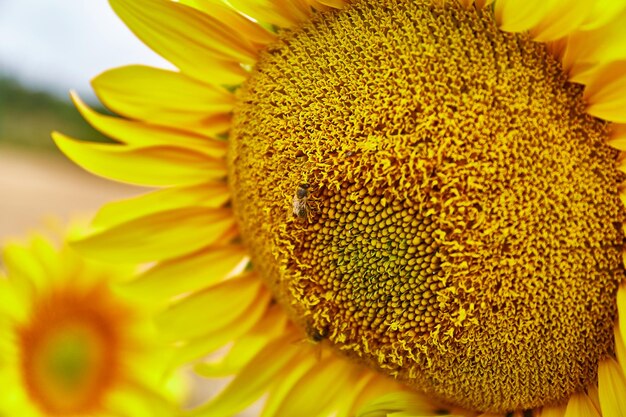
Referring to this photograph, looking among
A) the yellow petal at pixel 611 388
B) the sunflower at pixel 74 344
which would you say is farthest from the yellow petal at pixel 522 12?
the sunflower at pixel 74 344

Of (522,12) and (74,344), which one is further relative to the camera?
(74,344)

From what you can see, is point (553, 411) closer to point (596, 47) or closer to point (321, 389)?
point (321, 389)

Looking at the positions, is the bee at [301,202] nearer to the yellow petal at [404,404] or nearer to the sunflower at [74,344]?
the yellow petal at [404,404]

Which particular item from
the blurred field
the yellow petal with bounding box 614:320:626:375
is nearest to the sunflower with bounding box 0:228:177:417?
the yellow petal with bounding box 614:320:626:375

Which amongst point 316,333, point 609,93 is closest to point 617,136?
point 609,93

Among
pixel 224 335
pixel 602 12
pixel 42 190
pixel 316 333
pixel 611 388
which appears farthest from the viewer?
pixel 42 190

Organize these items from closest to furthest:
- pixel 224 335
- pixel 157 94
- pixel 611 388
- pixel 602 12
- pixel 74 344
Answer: pixel 602 12 → pixel 611 388 → pixel 157 94 → pixel 224 335 → pixel 74 344
